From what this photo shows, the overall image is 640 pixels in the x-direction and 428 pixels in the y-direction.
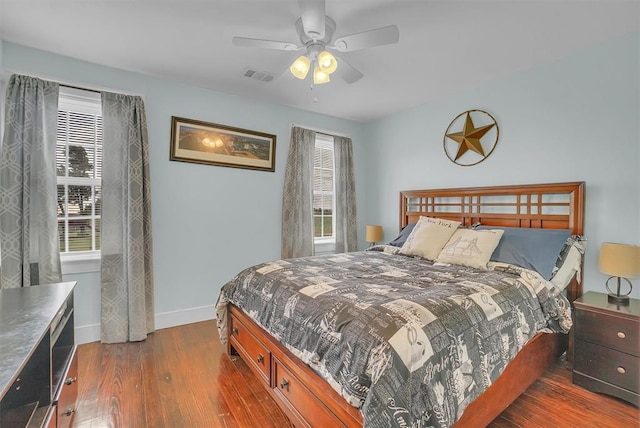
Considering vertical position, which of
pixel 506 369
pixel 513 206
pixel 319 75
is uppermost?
pixel 319 75

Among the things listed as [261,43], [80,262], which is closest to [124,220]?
[80,262]

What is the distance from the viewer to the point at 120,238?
109 inches

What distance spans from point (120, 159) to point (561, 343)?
4.15 meters

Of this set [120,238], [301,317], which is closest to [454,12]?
[301,317]

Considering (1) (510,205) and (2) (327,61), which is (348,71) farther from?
(1) (510,205)

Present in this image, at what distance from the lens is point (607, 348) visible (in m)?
1.95

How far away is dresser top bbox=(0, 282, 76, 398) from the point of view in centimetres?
90

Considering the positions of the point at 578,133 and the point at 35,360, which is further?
the point at 578,133

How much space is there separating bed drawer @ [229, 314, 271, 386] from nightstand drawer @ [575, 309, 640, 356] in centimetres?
218

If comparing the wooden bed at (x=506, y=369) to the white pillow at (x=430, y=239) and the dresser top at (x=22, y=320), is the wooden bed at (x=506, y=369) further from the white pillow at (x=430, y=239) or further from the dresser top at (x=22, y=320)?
the dresser top at (x=22, y=320)

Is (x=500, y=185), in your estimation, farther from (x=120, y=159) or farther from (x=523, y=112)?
(x=120, y=159)

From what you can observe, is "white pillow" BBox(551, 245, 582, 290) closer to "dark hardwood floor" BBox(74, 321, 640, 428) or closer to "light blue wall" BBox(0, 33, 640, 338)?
"light blue wall" BBox(0, 33, 640, 338)

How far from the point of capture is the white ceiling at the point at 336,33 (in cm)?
196

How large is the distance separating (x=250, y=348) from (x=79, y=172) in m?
2.34
